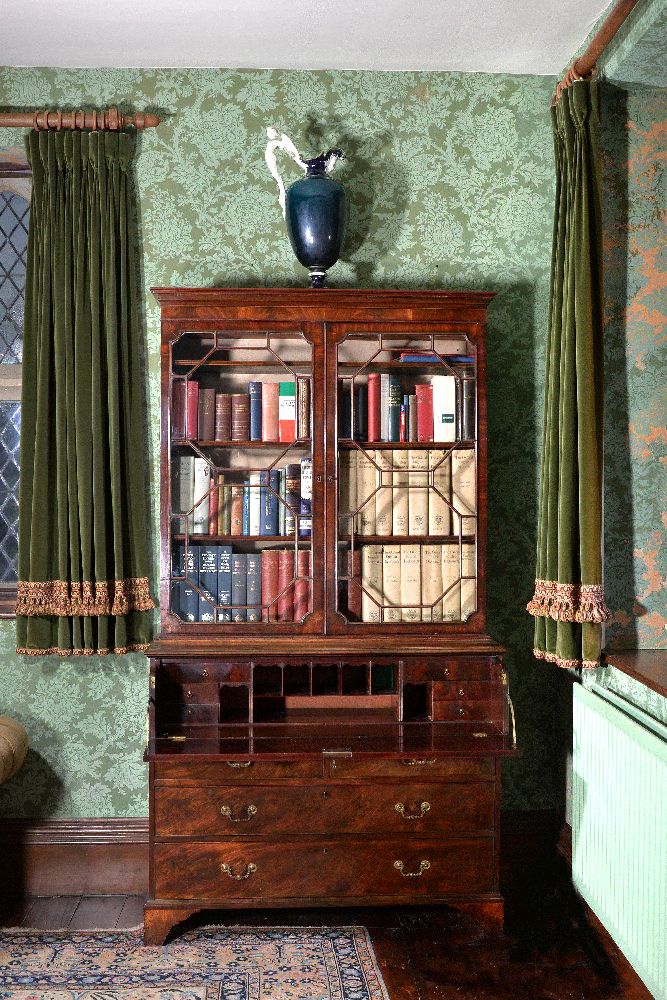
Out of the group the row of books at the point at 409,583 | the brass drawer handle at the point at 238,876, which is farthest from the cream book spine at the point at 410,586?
the brass drawer handle at the point at 238,876

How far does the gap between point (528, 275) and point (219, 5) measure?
4.70ft

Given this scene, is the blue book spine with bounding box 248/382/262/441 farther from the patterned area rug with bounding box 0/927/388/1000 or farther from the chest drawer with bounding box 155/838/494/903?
the patterned area rug with bounding box 0/927/388/1000

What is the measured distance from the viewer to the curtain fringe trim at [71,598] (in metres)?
2.98

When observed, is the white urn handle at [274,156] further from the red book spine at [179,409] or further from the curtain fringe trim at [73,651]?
the curtain fringe trim at [73,651]

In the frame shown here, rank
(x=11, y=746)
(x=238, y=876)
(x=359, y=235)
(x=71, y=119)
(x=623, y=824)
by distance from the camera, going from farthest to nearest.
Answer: (x=359, y=235)
(x=71, y=119)
(x=11, y=746)
(x=238, y=876)
(x=623, y=824)

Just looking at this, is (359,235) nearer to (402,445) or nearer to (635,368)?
(402,445)

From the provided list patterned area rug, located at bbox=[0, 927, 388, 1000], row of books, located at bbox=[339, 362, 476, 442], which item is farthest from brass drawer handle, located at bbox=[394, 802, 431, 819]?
row of books, located at bbox=[339, 362, 476, 442]

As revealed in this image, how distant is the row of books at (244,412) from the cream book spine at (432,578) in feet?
1.89

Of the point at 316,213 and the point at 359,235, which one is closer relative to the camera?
the point at 316,213

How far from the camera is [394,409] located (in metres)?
2.90

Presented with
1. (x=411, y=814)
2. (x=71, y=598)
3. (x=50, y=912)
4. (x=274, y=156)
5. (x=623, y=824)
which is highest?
(x=274, y=156)

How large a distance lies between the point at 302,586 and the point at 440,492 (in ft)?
1.87

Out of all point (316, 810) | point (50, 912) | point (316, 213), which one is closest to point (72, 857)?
point (50, 912)

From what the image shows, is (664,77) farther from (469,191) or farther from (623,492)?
(623,492)
